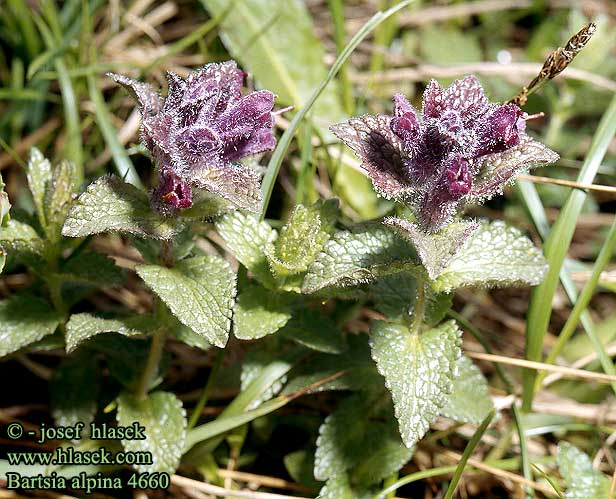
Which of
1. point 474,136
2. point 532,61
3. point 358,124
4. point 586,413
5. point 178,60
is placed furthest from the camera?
point 532,61

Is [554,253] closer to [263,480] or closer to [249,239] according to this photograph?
[249,239]

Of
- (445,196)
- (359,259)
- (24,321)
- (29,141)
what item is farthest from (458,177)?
(29,141)

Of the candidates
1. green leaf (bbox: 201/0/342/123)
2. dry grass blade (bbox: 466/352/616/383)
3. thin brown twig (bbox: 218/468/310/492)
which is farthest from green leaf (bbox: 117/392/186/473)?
green leaf (bbox: 201/0/342/123)

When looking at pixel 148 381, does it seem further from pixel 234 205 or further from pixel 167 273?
pixel 234 205

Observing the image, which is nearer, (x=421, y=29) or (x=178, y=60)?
(x=178, y=60)

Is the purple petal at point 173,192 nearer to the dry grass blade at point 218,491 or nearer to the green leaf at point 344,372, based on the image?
the green leaf at point 344,372

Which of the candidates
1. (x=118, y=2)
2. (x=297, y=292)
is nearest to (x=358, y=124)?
(x=297, y=292)
